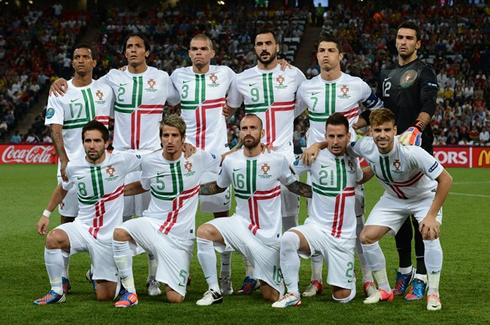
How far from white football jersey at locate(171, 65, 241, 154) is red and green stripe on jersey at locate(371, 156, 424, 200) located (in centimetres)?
172

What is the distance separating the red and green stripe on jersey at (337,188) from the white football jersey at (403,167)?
21 centimetres

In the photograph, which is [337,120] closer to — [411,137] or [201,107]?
[411,137]

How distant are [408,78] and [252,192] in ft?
5.90

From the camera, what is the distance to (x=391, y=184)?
6.54 m

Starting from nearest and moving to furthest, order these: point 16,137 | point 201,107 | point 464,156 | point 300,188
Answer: point 300,188 → point 201,107 → point 464,156 → point 16,137

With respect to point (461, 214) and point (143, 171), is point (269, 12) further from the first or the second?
point (143, 171)

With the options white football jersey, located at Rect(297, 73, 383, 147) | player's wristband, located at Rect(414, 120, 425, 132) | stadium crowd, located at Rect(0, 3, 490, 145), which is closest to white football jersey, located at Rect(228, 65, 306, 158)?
white football jersey, located at Rect(297, 73, 383, 147)

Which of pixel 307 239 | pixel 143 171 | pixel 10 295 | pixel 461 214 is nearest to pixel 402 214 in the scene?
pixel 307 239

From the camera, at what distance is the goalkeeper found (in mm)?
6773

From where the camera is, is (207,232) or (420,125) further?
(207,232)

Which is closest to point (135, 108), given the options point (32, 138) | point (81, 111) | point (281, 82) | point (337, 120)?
point (81, 111)

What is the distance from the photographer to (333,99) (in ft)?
23.3

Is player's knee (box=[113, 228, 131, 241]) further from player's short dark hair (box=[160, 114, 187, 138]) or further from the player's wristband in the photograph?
the player's wristband

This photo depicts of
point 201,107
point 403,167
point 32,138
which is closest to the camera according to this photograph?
point 403,167
